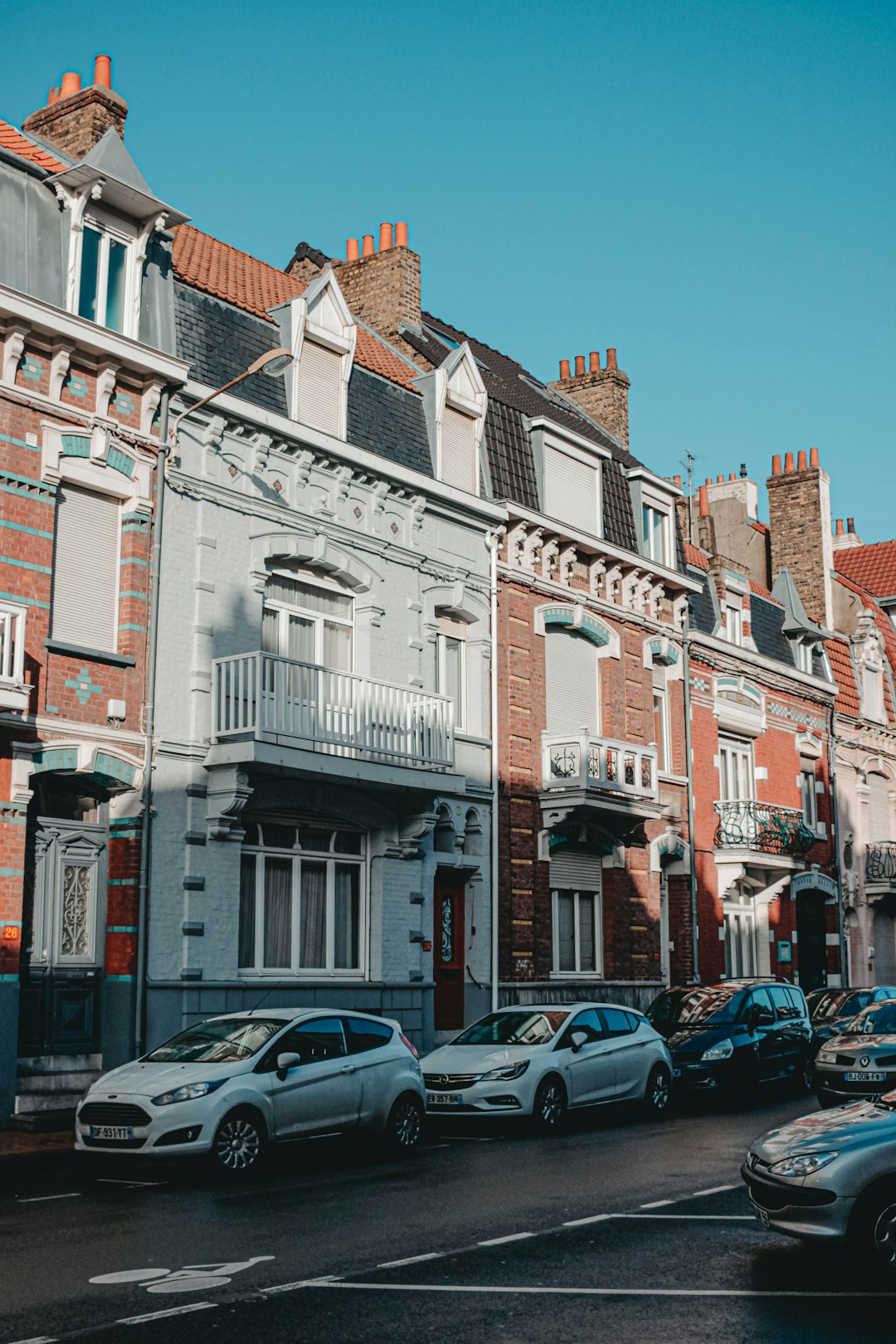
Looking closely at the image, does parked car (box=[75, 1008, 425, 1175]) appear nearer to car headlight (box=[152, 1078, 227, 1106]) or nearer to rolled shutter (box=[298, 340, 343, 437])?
car headlight (box=[152, 1078, 227, 1106])

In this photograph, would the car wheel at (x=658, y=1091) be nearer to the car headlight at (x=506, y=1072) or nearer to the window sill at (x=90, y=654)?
the car headlight at (x=506, y=1072)

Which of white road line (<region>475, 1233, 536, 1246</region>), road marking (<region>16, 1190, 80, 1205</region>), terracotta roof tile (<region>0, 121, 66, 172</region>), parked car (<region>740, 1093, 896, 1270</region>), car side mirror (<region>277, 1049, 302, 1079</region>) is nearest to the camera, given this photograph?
parked car (<region>740, 1093, 896, 1270</region>)

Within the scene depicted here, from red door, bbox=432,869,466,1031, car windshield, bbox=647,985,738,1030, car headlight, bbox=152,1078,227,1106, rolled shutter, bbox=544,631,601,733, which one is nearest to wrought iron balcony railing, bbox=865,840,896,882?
rolled shutter, bbox=544,631,601,733

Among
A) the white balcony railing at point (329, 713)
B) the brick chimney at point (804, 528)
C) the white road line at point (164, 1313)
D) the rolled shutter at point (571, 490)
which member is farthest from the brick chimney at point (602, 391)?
the white road line at point (164, 1313)

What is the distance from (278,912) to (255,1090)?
654 centimetres

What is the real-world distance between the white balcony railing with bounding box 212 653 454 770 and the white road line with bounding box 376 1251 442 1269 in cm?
922

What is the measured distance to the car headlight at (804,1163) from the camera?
27.3ft

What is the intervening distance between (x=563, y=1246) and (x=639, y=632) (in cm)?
1837

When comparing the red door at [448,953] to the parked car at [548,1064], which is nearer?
the parked car at [548,1064]

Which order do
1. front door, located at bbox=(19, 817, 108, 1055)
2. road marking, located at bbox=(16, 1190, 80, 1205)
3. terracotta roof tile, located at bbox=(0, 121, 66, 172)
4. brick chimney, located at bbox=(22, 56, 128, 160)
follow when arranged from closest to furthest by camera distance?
road marking, located at bbox=(16, 1190, 80, 1205)
front door, located at bbox=(19, 817, 108, 1055)
terracotta roof tile, located at bbox=(0, 121, 66, 172)
brick chimney, located at bbox=(22, 56, 128, 160)

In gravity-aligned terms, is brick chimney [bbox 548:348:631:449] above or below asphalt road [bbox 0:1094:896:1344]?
above

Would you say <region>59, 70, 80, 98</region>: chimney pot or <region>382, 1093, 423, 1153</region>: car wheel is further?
<region>59, 70, 80, 98</region>: chimney pot

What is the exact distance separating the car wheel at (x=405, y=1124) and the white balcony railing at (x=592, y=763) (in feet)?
30.8

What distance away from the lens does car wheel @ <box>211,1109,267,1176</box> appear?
39.7 feet
